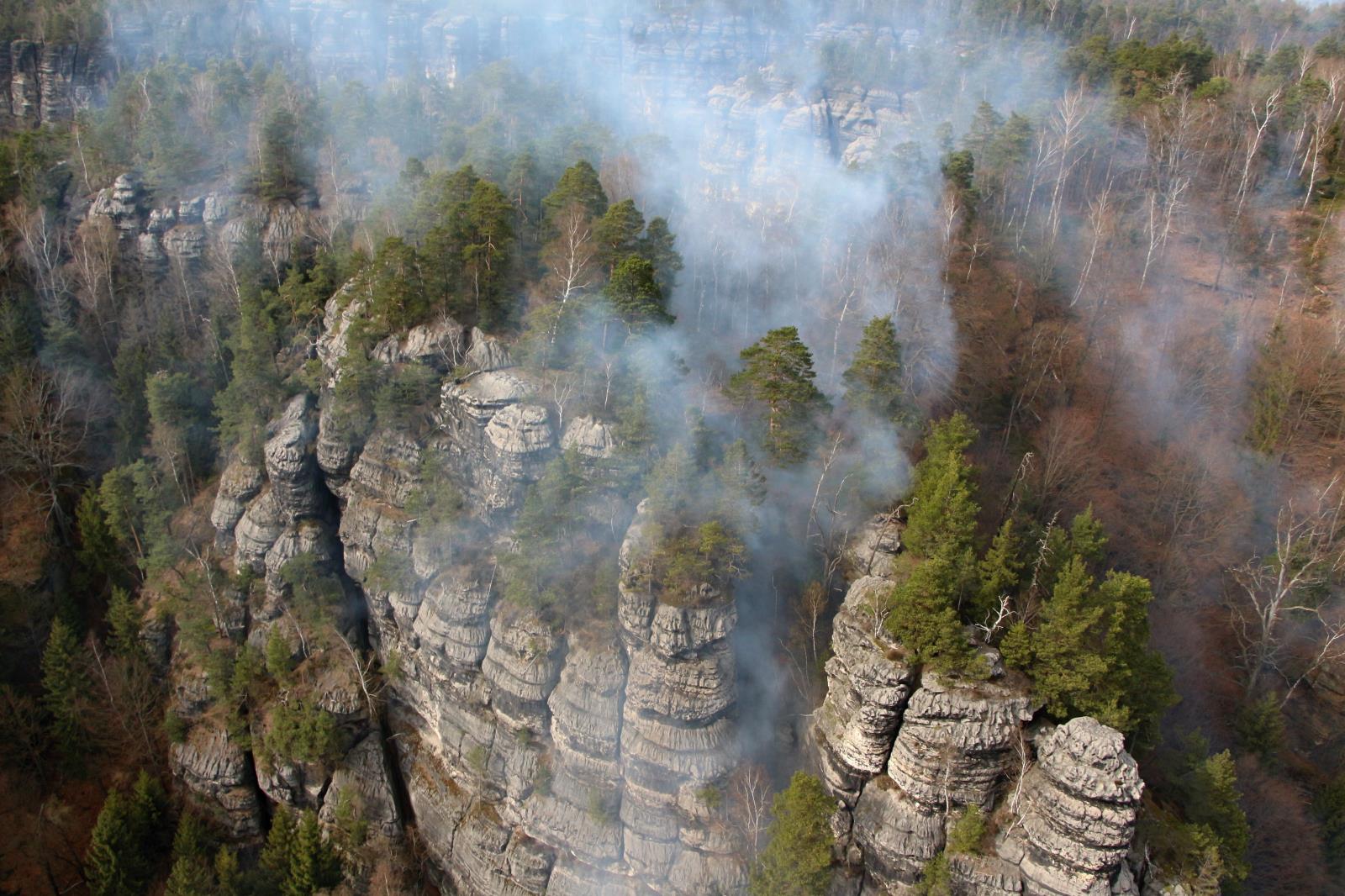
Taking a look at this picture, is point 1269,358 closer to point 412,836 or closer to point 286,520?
point 412,836

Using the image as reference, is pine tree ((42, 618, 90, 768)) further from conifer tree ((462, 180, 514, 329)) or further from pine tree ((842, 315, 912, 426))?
pine tree ((842, 315, 912, 426))

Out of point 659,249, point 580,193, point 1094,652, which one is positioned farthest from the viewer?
point 659,249

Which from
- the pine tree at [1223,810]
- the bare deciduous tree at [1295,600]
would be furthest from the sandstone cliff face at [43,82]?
the bare deciduous tree at [1295,600]

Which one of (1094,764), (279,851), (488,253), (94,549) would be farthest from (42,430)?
(1094,764)

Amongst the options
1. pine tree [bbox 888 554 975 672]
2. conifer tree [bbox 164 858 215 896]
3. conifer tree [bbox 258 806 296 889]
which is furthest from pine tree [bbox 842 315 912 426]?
conifer tree [bbox 164 858 215 896]

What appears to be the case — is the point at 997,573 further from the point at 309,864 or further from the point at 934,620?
the point at 309,864

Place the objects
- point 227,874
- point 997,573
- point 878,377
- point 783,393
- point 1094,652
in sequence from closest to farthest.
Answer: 1. point 1094,652
2. point 997,573
3. point 783,393
4. point 878,377
5. point 227,874

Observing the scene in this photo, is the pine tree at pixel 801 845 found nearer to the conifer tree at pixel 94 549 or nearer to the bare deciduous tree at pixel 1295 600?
the bare deciduous tree at pixel 1295 600
